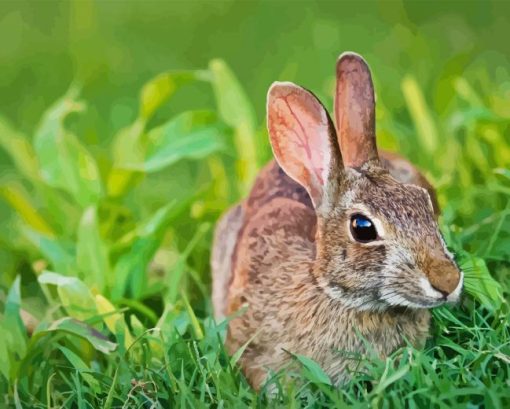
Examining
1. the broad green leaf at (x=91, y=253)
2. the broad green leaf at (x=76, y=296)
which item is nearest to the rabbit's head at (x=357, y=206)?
the broad green leaf at (x=76, y=296)

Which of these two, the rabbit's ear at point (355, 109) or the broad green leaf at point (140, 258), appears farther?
the broad green leaf at point (140, 258)

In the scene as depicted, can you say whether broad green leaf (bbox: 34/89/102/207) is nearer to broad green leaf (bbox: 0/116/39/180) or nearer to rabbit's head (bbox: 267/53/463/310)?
broad green leaf (bbox: 0/116/39/180)

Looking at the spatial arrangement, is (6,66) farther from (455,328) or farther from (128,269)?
(455,328)

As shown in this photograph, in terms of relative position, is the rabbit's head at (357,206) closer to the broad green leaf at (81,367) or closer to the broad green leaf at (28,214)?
the broad green leaf at (81,367)

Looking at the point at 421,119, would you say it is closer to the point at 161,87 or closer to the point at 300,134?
the point at 161,87

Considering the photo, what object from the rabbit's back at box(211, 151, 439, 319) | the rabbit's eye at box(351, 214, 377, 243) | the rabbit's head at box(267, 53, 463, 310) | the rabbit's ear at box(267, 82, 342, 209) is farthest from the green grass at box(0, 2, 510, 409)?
the rabbit's ear at box(267, 82, 342, 209)

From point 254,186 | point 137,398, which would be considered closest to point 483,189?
point 254,186
